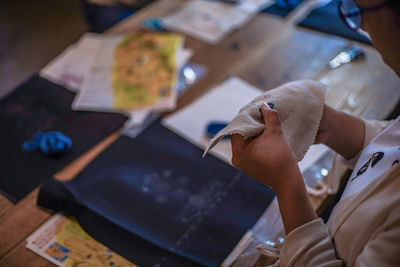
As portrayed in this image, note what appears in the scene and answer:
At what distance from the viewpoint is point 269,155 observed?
0.55 m

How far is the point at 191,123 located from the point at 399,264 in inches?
Result: 23.3

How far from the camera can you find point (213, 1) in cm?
135

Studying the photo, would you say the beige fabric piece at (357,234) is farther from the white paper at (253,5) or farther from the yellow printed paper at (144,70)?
the white paper at (253,5)

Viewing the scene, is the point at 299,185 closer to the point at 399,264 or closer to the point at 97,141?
the point at 399,264

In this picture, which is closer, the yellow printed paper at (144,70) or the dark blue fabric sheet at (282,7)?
the yellow printed paper at (144,70)

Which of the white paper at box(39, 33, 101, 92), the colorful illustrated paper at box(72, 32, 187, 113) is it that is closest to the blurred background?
the white paper at box(39, 33, 101, 92)

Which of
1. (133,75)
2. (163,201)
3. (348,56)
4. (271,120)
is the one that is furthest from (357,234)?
(133,75)

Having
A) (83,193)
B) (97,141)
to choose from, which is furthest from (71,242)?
(97,141)

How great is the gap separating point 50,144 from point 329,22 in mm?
873

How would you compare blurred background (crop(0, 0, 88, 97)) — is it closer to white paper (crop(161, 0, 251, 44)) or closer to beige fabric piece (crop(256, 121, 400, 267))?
white paper (crop(161, 0, 251, 44))

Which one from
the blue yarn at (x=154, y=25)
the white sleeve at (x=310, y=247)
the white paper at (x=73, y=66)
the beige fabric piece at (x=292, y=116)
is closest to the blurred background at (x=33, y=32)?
the white paper at (x=73, y=66)

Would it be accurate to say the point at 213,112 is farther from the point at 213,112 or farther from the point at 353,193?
the point at 353,193

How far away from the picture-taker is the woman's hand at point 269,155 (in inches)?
21.6

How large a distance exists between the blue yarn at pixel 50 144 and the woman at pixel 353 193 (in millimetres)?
455
